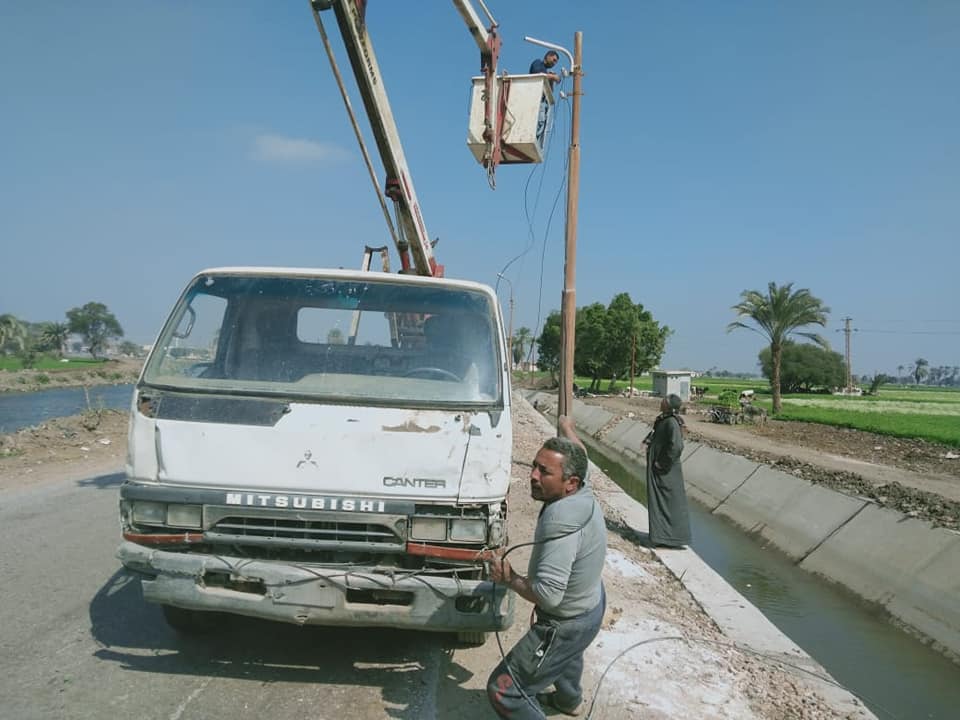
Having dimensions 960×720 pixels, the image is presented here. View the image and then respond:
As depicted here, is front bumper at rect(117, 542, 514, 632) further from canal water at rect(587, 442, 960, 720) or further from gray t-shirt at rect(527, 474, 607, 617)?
canal water at rect(587, 442, 960, 720)

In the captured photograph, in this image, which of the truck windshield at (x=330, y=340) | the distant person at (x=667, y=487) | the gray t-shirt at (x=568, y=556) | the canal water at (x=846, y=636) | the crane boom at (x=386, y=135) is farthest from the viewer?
the distant person at (x=667, y=487)

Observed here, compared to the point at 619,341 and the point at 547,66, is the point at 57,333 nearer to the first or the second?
the point at 619,341

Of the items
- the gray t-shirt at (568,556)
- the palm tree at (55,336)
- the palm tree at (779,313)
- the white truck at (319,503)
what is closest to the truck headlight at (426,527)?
the white truck at (319,503)

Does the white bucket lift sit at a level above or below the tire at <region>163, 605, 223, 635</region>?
above

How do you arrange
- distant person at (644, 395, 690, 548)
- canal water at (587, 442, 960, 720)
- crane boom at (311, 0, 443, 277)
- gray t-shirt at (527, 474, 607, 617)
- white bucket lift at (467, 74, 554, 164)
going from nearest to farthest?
1. gray t-shirt at (527, 474, 607, 617)
2. canal water at (587, 442, 960, 720)
3. crane boom at (311, 0, 443, 277)
4. distant person at (644, 395, 690, 548)
5. white bucket lift at (467, 74, 554, 164)

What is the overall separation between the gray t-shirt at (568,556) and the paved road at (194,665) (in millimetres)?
1120

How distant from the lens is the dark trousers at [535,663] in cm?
289

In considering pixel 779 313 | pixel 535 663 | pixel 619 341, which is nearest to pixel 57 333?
pixel 619 341

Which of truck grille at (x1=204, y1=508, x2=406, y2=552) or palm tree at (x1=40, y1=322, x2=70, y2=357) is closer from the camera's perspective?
truck grille at (x1=204, y1=508, x2=406, y2=552)

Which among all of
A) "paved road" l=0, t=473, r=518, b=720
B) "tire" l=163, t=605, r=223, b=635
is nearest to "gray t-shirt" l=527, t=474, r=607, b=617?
Answer: "paved road" l=0, t=473, r=518, b=720

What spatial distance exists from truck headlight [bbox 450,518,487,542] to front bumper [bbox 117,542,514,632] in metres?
0.22

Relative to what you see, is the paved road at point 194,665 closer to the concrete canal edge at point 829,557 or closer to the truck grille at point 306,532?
the truck grille at point 306,532

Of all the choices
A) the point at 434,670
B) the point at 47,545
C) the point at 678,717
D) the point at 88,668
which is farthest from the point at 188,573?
the point at 47,545

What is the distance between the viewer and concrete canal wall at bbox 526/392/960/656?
6.30 metres
